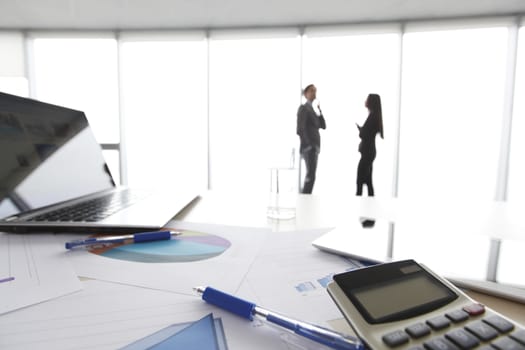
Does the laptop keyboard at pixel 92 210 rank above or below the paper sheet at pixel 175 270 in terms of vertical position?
above

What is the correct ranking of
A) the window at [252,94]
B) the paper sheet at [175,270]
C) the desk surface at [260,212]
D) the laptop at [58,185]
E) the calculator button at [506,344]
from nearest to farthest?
the calculator button at [506,344] < the paper sheet at [175,270] < the laptop at [58,185] < the desk surface at [260,212] < the window at [252,94]

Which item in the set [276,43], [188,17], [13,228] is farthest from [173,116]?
[13,228]

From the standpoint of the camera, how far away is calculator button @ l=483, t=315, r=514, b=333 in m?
0.23

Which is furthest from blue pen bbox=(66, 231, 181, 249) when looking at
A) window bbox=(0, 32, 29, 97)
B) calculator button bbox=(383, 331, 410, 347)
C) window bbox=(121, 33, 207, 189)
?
window bbox=(0, 32, 29, 97)

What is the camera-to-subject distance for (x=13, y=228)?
49cm

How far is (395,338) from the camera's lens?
22 cm

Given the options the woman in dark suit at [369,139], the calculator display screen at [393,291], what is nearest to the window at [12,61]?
the woman in dark suit at [369,139]

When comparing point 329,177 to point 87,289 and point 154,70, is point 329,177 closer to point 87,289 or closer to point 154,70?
point 154,70

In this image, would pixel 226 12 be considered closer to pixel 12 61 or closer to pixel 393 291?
pixel 12 61

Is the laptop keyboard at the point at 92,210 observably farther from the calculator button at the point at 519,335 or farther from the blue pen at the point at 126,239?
the calculator button at the point at 519,335

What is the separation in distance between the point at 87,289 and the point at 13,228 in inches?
11.3

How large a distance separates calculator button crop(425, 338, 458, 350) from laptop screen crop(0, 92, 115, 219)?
642 mm

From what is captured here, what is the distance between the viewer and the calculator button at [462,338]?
21cm

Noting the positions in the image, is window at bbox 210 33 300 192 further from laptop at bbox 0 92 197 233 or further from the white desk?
the white desk
